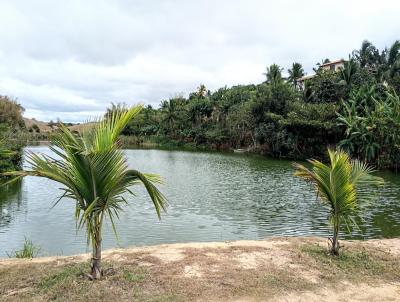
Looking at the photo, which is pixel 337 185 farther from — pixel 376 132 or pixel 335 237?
pixel 376 132

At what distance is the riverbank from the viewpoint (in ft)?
16.1

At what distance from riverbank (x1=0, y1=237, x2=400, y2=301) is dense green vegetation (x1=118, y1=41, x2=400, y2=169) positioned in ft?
86.4

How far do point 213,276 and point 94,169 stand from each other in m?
2.21

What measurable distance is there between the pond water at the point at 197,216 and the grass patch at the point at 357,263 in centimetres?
92

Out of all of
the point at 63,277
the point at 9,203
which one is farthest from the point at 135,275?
the point at 9,203

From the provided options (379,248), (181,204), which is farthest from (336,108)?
(379,248)

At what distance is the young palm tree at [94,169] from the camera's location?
5.08m

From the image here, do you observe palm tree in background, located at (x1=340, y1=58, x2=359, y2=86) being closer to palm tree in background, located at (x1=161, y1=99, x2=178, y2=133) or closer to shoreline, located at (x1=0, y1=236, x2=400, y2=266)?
palm tree in background, located at (x1=161, y1=99, x2=178, y2=133)

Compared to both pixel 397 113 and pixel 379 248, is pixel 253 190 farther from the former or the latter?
pixel 397 113

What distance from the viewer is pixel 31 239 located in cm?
1095

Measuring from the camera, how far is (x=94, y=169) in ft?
16.7

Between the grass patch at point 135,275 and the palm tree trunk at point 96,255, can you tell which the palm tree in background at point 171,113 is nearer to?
the grass patch at point 135,275

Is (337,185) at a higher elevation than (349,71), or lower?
lower

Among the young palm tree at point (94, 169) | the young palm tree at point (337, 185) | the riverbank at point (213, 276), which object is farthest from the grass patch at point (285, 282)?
the young palm tree at point (94, 169)
